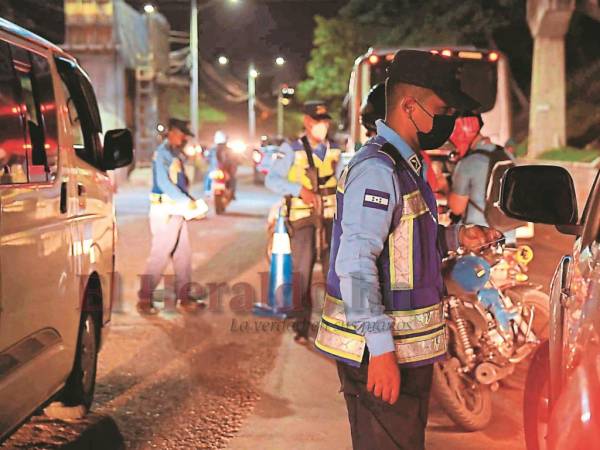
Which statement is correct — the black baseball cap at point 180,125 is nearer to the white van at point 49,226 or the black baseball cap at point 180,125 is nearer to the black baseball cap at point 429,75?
the white van at point 49,226

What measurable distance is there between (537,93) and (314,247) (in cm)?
1773

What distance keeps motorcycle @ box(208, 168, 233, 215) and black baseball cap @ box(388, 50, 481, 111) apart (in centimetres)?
1444

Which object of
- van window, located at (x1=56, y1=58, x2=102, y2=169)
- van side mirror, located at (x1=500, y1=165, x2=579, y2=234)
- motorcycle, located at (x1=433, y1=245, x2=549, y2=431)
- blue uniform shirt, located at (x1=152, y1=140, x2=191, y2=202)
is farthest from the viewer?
blue uniform shirt, located at (x1=152, y1=140, x2=191, y2=202)

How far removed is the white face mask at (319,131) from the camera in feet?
22.3

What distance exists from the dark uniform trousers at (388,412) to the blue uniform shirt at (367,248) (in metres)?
0.19

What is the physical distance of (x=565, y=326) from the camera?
2.88 meters

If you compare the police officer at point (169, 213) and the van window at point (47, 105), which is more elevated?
the van window at point (47, 105)

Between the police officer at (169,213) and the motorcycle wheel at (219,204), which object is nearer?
the police officer at (169,213)

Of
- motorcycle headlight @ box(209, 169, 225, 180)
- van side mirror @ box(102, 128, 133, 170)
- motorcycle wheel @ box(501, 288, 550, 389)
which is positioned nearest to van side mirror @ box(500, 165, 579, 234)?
motorcycle wheel @ box(501, 288, 550, 389)

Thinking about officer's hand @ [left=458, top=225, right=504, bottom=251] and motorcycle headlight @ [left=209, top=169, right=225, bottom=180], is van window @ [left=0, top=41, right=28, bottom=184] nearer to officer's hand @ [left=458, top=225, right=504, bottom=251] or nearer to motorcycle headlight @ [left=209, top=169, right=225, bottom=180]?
officer's hand @ [left=458, top=225, right=504, bottom=251]

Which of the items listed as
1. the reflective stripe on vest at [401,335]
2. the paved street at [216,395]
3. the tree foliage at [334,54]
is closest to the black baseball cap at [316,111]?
the paved street at [216,395]

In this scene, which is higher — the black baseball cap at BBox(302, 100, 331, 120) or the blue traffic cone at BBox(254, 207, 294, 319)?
the black baseball cap at BBox(302, 100, 331, 120)

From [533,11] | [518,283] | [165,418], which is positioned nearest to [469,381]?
[518,283]

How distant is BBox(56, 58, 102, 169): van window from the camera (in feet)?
16.4
